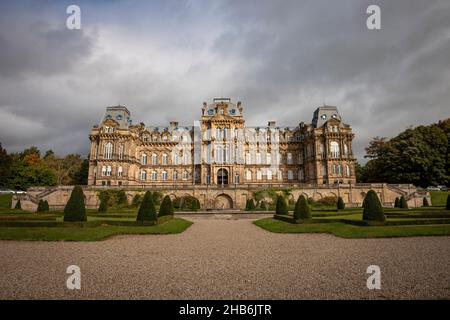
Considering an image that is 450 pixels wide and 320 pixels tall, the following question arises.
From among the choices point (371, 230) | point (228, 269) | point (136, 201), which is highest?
point (136, 201)

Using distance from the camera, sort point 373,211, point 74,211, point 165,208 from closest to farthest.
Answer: point 373,211
point 74,211
point 165,208

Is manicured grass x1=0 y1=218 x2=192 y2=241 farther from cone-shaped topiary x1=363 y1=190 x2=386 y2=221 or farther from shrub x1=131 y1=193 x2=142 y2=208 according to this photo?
shrub x1=131 y1=193 x2=142 y2=208

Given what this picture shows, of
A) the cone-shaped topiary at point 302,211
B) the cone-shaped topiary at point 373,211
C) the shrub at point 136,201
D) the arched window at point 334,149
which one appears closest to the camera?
the cone-shaped topiary at point 373,211

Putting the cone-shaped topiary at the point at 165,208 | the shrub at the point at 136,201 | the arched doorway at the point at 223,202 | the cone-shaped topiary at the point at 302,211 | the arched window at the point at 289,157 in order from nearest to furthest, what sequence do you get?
the cone-shaped topiary at the point at 302,211
the cone-shaped topiary at the point at 165,208
the shrub at the point at 136,201
the arched doorway at the point at 223,202
the arched window at the point at 289,157

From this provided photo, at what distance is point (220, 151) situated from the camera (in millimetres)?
49875

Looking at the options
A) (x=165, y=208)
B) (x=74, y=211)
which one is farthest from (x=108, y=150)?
(x=74, y=211)

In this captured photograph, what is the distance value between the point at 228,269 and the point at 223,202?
36.9 metres

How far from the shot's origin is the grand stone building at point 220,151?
48781 millimetres

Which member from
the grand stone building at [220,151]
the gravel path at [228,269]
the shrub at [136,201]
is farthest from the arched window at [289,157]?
the gravel path at [228,269]

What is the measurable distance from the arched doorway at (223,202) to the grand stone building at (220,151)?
6.36 ft

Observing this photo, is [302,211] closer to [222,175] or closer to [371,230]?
[371,230]

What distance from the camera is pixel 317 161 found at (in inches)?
1946

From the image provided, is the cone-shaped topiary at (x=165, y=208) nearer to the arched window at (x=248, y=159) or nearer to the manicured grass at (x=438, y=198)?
the arched window at (x=248, y=159)
